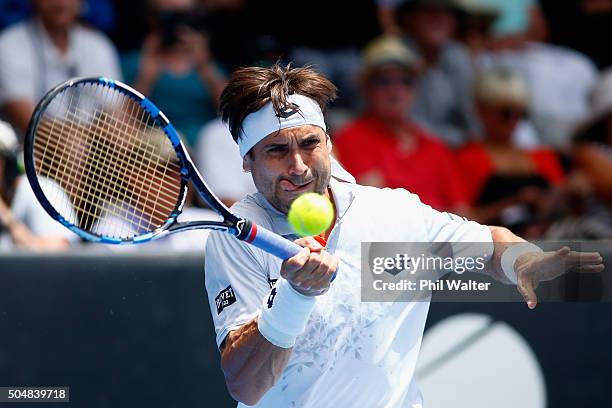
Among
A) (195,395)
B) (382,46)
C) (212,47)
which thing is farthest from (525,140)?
(195,395)

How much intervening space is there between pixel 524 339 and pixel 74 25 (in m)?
3.64

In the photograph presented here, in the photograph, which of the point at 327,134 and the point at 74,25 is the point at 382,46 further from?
the point at 327,134

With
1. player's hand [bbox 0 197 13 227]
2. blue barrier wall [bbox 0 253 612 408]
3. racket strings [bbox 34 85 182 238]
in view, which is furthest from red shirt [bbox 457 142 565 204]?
player's hand [bbox 0 197 13 227]

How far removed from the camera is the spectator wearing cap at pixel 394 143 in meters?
7.34

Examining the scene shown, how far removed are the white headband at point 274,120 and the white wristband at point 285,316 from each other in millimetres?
513

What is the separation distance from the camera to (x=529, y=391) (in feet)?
18.6

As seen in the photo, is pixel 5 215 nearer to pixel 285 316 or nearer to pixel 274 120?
pixel 274 120

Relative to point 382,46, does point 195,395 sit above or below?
below

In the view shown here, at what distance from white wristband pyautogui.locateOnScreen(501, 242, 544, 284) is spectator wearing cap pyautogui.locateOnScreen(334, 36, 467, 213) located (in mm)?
3235

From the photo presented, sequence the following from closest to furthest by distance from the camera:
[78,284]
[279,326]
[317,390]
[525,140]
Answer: [279,326], [317,390], [78,284], [525,140]

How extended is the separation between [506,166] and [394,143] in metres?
0.76

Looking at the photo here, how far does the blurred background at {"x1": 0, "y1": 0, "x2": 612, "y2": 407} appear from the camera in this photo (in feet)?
17.9

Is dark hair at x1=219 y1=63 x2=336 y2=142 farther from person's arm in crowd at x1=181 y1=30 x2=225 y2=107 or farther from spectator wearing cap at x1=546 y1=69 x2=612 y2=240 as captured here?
person's arm in crowd at x1=181 y1=30 x2=225 y2=107

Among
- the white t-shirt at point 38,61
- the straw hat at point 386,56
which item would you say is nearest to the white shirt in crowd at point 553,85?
the straw hat at point 386,56
